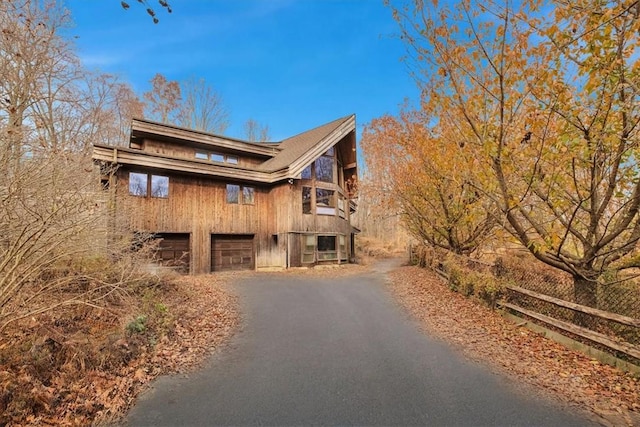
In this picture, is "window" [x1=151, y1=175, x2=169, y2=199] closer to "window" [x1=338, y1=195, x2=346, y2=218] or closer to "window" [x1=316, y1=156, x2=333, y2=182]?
"window" [x1=316, y1=156, x2=333, y2=182]

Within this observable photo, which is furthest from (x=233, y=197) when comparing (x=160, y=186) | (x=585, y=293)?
(x=585, y=293)

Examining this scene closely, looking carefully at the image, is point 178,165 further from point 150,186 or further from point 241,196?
A: point 241,196

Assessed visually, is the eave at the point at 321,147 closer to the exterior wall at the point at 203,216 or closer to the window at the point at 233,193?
the exterior wall at the point at 203,216

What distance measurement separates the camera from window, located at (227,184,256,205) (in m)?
18.3

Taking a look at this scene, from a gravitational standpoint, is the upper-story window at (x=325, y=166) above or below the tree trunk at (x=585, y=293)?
above

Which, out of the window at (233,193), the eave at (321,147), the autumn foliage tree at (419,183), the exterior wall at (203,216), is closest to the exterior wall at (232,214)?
the exterior wall at (203,216)

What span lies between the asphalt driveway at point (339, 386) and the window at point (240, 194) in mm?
10847

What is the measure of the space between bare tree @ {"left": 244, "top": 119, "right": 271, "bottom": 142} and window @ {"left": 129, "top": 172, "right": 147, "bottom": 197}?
26574 mm

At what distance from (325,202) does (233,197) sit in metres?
5.91

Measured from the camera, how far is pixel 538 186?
24.4 ft

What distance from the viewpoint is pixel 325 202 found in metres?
21.0

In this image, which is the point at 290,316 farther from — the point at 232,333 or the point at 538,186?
the point at 538,186

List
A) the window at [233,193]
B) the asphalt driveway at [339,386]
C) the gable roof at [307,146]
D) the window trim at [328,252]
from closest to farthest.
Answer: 1. the asphalt driveway at [339,386]
2. the window at [233,193]
3. the gable roof at [307,146]
4. the window trim at [328,252]

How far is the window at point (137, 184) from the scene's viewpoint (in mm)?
15195
